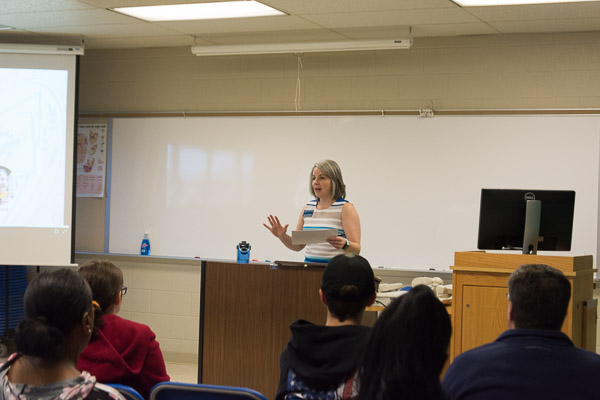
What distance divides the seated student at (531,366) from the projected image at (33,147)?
179 inches

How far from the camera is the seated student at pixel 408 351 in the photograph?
1.49 metres

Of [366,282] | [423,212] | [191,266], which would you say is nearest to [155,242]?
[191,266]

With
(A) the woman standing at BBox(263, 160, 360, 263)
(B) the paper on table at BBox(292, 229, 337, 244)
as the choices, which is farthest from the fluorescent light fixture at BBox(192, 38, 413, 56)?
(B) the paper on table at BBox(292, 229, 337, 244)

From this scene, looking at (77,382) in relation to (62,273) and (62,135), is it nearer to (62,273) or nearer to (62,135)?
(62,273)

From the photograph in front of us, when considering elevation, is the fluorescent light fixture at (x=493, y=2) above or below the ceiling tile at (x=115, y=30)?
above

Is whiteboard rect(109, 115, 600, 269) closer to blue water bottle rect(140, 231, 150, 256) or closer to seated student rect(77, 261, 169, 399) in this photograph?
blue water bottle rect(140, 231, 150, 256)

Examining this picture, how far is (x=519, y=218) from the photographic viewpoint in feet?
12.0

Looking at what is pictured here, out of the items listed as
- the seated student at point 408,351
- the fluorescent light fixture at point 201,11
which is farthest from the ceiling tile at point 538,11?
the seated student at point 408,351

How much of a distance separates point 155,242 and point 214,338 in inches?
95.1

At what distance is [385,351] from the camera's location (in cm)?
151

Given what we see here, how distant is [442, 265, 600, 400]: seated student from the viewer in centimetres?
181

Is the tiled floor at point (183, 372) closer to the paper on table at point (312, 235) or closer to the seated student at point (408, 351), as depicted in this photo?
the paper on table at point (312, 235)

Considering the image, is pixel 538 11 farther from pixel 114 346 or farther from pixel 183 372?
pixel 183 372

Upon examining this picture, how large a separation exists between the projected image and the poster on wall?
536 mm
